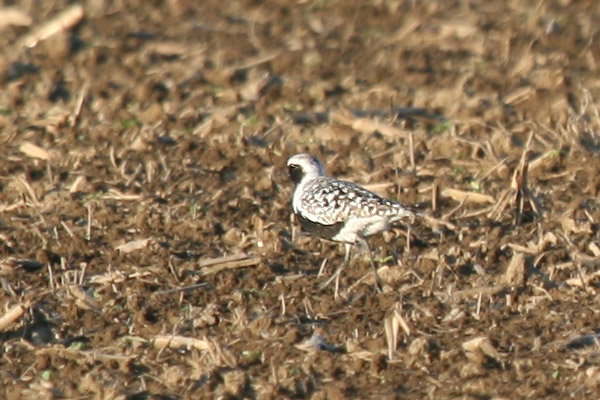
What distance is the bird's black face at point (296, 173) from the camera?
10766 millimetres

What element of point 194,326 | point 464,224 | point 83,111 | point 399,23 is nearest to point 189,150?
point 83,111

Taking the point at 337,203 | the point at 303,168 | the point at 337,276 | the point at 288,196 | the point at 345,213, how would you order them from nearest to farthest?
1. the point at 337,276
2. the point at 345,213
3. the point at 337,203
4. the point at 303,168
5. the point at 288,196

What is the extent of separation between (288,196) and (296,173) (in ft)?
2.76

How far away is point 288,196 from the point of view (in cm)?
1160

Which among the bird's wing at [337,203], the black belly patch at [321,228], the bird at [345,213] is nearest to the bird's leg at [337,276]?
the bird at [345,213]

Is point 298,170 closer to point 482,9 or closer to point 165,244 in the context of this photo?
point 165,244

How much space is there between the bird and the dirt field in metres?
0.28

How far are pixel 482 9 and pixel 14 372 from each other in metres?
10.1

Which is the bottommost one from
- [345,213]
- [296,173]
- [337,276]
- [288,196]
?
[288,196]

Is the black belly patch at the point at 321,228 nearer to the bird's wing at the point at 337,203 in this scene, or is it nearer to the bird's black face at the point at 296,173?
the bird's wing at the point at 337,203

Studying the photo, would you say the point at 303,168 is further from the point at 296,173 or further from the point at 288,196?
the point at 288,196

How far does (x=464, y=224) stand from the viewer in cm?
1094

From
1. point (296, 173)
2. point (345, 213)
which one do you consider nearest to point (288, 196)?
point (296, 173)

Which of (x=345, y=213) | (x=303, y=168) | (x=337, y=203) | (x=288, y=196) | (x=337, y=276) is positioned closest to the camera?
(x=337, y=276)
